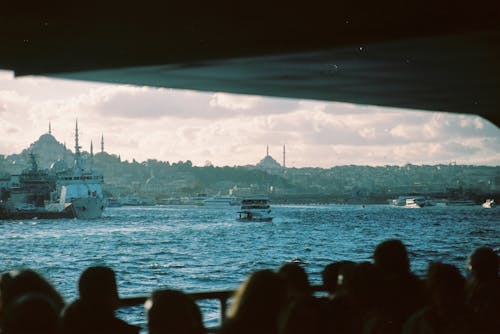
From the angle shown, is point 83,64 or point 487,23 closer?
point 487,23

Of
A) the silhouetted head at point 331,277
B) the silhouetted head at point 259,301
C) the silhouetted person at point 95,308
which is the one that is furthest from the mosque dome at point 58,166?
the silhouetted head at point 259,301

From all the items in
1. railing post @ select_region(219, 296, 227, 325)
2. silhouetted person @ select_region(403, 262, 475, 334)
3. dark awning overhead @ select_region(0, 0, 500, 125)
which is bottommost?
railing post @ select_region(219, 296, 227, 325)

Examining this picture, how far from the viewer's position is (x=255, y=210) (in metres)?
113

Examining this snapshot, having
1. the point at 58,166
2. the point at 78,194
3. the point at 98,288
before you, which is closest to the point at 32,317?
the point at 98,288

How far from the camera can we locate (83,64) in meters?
7.32

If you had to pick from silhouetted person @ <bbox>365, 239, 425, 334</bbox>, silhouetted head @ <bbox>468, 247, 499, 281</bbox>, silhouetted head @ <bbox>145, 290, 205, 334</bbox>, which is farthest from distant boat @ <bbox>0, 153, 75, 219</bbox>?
silhouetted head @ <bbox>145, 290, 205, 334</bbox>

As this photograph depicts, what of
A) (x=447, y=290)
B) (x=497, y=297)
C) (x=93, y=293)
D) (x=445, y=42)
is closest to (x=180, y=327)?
(x=93, y=293)

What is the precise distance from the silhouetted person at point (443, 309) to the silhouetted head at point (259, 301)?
70 cm

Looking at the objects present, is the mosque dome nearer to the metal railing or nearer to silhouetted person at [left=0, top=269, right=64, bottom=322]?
the metal railing

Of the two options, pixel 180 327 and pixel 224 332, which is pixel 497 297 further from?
pixel 180 327

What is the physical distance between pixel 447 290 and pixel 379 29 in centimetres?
283

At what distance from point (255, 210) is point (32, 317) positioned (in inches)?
4344

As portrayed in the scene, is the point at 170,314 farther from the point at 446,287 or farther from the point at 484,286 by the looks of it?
the point at 484,286

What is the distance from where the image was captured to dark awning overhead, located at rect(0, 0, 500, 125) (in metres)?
5.52
